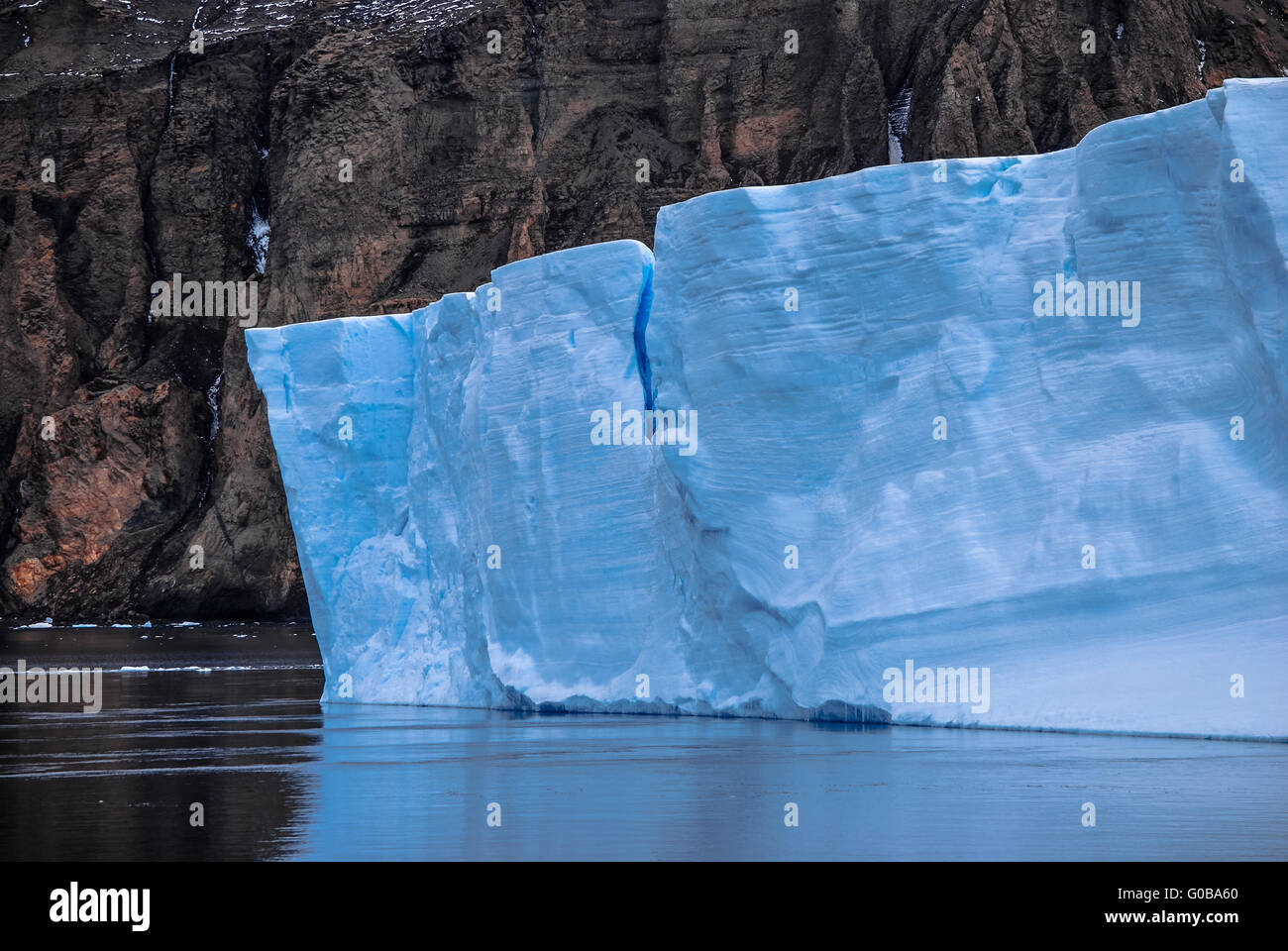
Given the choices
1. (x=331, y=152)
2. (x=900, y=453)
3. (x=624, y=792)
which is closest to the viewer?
(x=624, y=792)

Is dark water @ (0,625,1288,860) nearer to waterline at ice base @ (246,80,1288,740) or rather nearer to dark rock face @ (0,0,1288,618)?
waterline at ice base @ (246,80,1288,740)

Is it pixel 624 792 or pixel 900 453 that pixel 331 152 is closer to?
pixel 900 453

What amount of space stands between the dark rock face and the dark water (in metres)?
30.7

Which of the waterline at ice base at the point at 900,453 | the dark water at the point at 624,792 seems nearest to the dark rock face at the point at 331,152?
the waterline at ice base at the point at 900,453

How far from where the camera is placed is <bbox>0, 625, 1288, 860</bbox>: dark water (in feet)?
22.8

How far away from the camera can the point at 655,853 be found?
6.71 meters

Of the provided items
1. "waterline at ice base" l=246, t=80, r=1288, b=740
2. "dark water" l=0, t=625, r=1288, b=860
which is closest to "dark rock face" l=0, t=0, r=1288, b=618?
"waterline at ice base" l=246, t=80, r=1288, b=740

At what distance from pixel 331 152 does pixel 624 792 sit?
39.6 metres

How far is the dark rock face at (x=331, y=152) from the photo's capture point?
41.9m

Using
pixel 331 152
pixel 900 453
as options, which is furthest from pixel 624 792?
pixel 331 152

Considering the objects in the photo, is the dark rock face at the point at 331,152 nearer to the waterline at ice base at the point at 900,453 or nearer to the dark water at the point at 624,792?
the waterline at ice base at the point at 900,453

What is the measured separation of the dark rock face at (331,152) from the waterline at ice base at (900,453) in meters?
27.8

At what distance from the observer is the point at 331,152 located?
151ft
